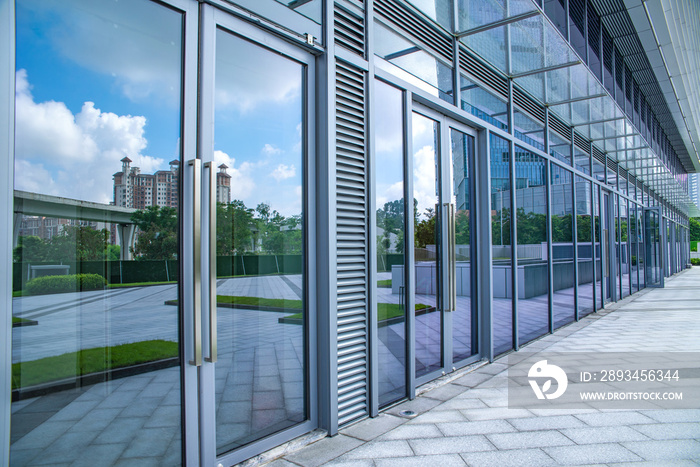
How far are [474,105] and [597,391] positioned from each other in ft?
10.3

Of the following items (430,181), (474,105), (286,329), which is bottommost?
(286,329)

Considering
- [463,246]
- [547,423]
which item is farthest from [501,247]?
[547,423]

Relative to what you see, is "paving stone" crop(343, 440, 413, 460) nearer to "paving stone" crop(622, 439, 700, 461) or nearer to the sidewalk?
the sidewalk

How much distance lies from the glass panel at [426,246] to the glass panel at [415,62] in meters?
0.34

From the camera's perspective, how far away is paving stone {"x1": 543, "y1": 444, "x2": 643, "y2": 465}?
2.69m

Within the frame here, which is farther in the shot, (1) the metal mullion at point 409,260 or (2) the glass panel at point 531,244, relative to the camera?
(2) the glass panel at point 531,244

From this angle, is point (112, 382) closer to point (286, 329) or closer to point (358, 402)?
point (286, 329)

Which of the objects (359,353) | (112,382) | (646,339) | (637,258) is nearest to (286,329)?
(359,353)

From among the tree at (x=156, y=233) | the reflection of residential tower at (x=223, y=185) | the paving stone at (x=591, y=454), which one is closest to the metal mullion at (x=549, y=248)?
the paving stone at (x=591, y=454)

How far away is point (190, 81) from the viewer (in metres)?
2.41

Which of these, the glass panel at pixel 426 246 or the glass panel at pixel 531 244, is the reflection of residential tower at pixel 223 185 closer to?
the glass panel at pixel 426 246

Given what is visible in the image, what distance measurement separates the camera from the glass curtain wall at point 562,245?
7473 millimetres

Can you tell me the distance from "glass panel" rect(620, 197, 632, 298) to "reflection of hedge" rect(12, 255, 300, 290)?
11.6m

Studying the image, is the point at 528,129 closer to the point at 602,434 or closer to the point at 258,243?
the point at 602,434
